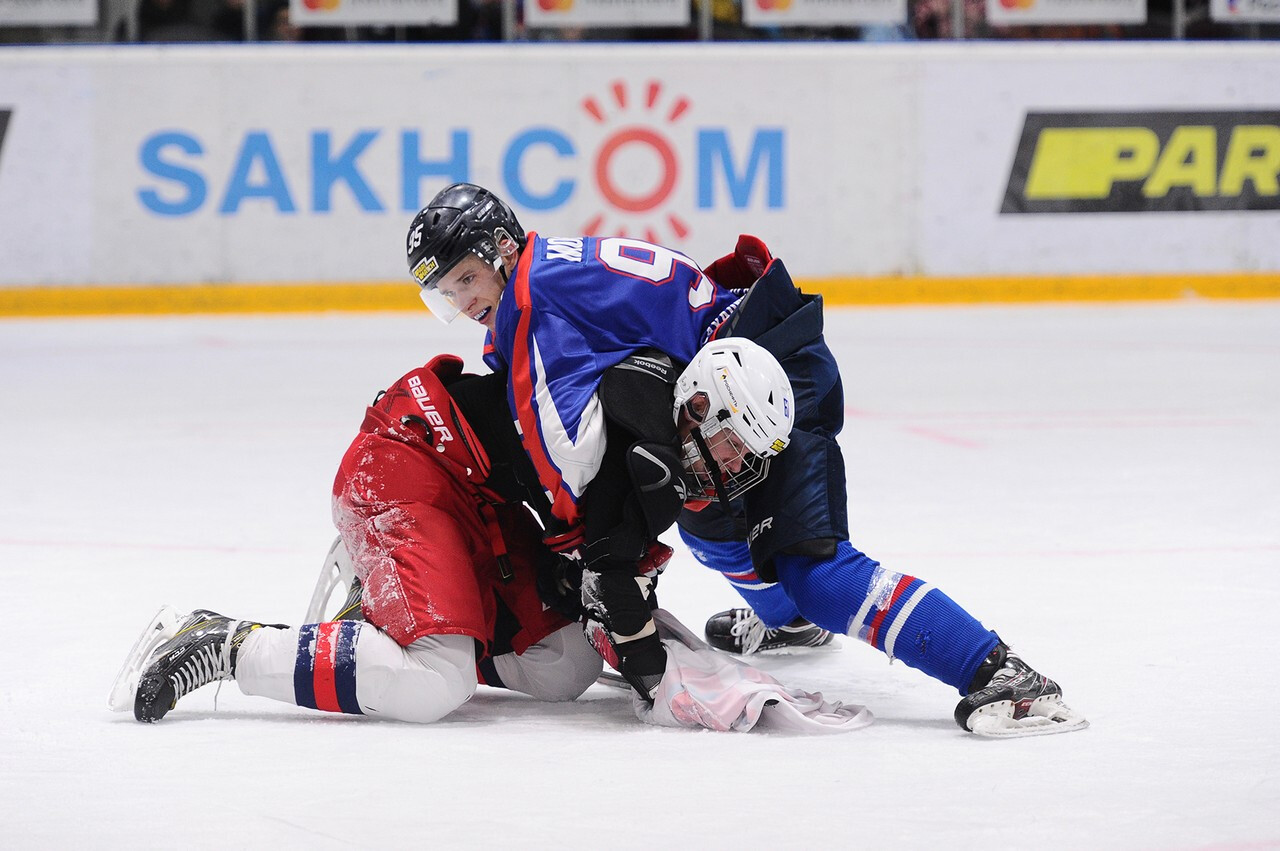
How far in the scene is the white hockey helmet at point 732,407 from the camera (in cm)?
267

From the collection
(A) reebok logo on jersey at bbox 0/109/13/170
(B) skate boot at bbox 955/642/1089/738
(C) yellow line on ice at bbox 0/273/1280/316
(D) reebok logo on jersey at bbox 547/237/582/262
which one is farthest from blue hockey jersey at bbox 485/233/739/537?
(A) reebok logo on jersey at bbox 0/109/13/170

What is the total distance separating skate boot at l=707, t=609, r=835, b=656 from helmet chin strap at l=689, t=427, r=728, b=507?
55 cm

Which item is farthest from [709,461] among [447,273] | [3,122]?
[3,122]

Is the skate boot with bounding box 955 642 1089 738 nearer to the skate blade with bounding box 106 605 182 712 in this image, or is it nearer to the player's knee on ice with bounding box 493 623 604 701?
the player's knee on ice with bounding box 493 623 604 701

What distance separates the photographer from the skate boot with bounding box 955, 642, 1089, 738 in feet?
8.48

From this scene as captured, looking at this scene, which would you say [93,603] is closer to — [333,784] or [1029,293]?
[333,784]

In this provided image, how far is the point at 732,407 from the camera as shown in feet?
8.74

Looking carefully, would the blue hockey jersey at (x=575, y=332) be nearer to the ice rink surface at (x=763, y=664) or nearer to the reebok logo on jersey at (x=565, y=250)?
the reebok logo on jersey at (x=565, y=250)

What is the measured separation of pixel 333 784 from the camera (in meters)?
2.36

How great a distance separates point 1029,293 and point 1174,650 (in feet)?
→ 23.1

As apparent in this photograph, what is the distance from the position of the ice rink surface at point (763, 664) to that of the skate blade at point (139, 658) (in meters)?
0.05

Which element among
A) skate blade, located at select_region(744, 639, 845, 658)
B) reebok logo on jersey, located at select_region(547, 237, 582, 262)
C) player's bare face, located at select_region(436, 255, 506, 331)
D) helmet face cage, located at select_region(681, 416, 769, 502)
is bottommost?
skate blade, located at select_region(744, 639, 845, 658)

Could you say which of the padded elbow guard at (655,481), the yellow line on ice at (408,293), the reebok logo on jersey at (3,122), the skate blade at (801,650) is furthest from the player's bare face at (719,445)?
the reebok logo on jersey at (3,122)

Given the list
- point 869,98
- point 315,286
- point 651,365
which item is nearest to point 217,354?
point 315,286
